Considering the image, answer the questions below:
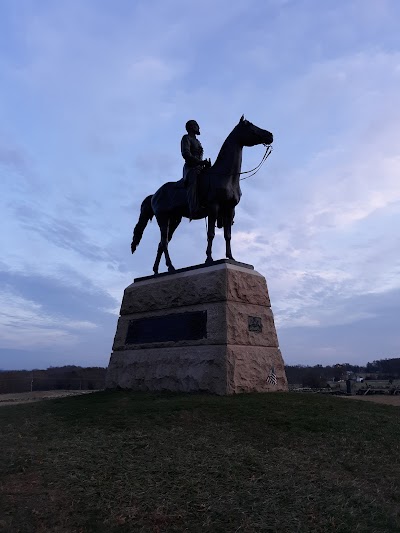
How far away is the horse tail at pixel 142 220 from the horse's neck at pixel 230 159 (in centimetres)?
323

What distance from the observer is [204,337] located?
30.8 ft

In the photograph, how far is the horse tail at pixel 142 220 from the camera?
13.3 meters

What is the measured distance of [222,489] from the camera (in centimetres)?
466

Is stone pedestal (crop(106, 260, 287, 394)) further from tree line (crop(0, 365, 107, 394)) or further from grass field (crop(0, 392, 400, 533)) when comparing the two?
tree line (crop(0, 365, 107, 394))

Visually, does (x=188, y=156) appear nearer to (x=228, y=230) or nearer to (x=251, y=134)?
(x=251, y=134)

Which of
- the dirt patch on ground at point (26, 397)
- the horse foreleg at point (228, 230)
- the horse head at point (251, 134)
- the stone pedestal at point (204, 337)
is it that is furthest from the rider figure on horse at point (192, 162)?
the dirt patch on ground at point (26, 397)

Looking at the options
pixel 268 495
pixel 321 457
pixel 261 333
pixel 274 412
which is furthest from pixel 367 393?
pixel 268 495

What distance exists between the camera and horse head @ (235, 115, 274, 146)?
1014cm

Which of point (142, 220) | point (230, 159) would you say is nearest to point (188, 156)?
point (230, 159)

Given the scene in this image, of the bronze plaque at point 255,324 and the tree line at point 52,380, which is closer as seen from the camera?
the bronze plaque at point 255,324

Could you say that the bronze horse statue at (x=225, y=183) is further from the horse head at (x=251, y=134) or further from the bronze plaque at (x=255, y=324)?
the bronze plaque at (x=255, y=324)

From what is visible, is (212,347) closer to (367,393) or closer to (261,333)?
(261,333)

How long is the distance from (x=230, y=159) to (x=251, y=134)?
26.3 inches

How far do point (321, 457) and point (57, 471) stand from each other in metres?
2.93
